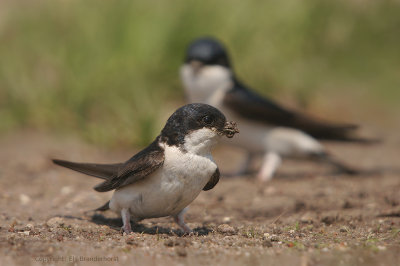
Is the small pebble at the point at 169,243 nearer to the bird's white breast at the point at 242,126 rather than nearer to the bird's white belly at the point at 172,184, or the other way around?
the bird's white belly at the point at 172,184

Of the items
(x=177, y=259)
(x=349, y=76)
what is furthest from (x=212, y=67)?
(x=349, y=76)

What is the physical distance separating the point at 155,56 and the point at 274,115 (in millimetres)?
2308

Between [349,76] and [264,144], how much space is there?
4212 mm

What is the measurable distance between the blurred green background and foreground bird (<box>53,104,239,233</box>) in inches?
128

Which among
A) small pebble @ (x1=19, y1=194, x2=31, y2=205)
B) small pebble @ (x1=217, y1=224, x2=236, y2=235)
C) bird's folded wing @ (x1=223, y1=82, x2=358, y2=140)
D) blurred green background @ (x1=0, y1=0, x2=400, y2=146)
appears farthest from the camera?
blurred green background @ (x1=0, y1=0, x2=400, y2=146)

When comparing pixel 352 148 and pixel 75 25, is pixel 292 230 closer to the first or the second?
pixel 352 148

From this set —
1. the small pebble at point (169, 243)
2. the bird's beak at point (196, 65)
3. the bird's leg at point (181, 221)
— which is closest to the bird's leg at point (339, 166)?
the bird's beak at point (196, 65)

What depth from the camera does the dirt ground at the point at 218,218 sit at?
3375mm

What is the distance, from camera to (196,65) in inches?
258

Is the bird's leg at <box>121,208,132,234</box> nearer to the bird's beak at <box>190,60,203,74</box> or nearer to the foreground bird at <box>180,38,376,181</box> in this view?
the foreground bird at <box>180,38,376,181</box>

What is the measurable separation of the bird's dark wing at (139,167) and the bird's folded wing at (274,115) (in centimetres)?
266

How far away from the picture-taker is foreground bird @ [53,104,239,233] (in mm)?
3715

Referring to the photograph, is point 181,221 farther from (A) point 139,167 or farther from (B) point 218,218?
(B) point 218,218

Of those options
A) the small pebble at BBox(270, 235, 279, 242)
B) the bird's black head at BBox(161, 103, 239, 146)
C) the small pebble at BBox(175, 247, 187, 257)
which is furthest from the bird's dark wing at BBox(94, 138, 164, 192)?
the small pebble at BBox(270, 235, 279, 242)
